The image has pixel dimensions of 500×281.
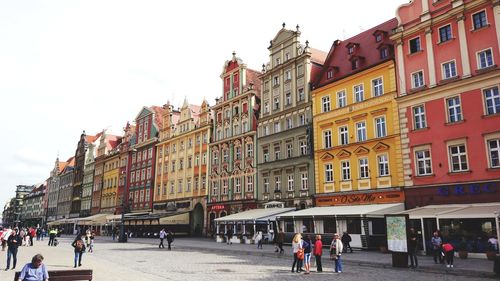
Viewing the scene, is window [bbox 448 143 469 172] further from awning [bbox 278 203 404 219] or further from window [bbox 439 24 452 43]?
window [bbox 439 24 452 43]

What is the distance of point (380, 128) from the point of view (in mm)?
30578

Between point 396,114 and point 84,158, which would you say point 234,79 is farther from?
point 84,158

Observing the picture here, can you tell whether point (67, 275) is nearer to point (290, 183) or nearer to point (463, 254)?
point (463, 254)

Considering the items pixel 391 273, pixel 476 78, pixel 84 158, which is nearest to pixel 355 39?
pixel 476 78

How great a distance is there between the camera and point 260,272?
1686 centimetres

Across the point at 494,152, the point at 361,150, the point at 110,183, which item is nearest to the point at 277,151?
the point at 361,150

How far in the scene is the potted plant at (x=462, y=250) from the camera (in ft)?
72.1

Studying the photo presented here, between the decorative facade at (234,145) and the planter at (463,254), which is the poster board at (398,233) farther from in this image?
the decorative facade at (234,145)

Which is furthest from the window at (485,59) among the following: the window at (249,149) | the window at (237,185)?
the window at (237,185)

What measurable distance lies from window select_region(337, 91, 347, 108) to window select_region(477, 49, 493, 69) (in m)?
10.9

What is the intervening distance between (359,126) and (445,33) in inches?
357

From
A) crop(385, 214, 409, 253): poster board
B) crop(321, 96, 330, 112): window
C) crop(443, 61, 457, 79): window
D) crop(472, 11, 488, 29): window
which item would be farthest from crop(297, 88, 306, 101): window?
crop(385, 214, 409, 253): poster board

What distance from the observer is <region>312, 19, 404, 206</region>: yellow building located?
2958 cm

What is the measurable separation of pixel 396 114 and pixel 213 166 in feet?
83.4
